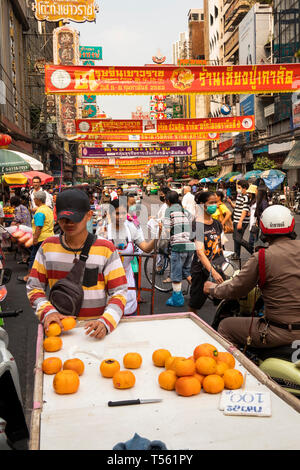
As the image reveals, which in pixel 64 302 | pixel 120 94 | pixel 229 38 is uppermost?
pixel 229 38

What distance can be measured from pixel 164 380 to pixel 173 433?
416mm

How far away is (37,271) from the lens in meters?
3.13

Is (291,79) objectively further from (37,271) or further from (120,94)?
(37,271)

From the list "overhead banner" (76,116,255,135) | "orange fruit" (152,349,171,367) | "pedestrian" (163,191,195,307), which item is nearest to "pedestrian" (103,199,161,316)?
"pedestrian" (163,191,195,307)

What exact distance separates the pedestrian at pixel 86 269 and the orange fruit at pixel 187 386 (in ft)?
2.77

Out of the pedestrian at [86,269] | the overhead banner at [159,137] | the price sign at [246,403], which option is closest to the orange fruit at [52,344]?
the pedestrian at [86,269]

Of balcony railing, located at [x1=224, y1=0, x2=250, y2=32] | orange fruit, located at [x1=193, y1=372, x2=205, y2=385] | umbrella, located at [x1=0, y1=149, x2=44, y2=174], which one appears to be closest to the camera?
orange fruit, located at [x1=193, y1=372, x2=205, y2=385]

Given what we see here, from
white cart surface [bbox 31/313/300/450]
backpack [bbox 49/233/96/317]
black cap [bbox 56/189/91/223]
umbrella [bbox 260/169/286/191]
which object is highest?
umbrella [bbox 260/169/286/191]

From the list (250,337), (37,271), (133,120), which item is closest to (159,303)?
(250,337)

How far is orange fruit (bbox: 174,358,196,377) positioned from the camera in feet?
7.08

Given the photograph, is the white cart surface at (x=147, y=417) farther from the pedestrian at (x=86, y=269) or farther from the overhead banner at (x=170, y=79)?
Answer: the overhead banner at (x=170, y=79)

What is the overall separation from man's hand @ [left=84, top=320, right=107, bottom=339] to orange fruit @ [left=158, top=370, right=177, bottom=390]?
65 centimetres

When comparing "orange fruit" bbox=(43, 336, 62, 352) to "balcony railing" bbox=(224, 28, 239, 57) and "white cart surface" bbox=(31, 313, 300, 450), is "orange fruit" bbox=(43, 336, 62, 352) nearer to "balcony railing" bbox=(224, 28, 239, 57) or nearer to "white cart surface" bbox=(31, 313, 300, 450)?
"white cart surface" bbox=(31, 313, 300, 450)

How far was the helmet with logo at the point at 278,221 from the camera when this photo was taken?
3473 millimetres
